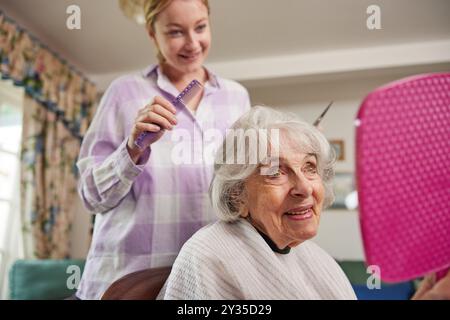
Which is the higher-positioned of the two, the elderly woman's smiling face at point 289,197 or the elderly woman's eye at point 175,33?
the elderly woman's eye at point 175,33

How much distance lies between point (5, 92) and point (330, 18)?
843 millimetres

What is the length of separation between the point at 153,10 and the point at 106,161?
32 cm

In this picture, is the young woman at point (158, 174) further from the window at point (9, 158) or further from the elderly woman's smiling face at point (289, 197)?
the window at point (9, 158)

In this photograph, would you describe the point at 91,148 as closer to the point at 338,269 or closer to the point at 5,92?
the point at 5,92

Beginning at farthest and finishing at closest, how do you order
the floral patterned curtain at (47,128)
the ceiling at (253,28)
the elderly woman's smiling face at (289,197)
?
the floral patterned curtain at (47,128)
the ceiling at (253,28)
the elderly woman's smiling face at (289,197)

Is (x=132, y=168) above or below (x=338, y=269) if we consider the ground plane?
above

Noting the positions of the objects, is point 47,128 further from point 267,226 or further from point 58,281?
point 267,226

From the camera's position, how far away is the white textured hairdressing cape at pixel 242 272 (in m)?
0.69

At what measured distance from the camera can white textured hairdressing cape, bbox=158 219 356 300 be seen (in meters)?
0.69

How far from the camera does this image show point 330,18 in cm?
82

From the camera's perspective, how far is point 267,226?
2.35ft

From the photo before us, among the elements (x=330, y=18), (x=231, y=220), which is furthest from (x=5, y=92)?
(x=330, y=18)

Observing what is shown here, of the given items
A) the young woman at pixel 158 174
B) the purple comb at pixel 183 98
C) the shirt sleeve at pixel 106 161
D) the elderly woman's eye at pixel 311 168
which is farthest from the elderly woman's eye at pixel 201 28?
the elderly woman's eye at pixel 311 168

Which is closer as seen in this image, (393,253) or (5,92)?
(393,253)
